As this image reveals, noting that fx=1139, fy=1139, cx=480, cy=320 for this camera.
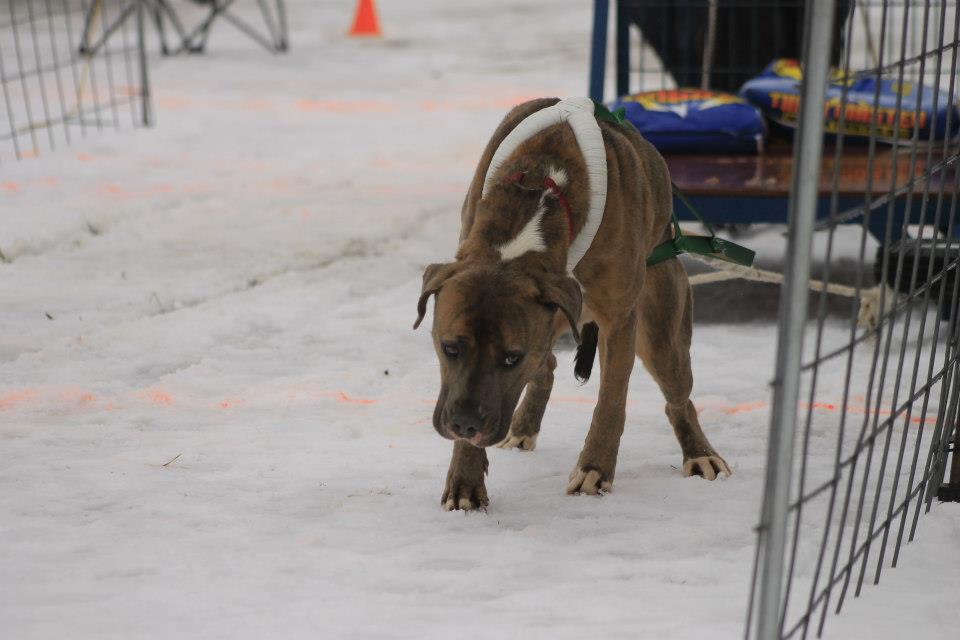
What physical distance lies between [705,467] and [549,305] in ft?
3.19

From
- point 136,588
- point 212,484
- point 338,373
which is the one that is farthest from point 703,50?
point 136,588

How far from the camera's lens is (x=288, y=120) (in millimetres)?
10227

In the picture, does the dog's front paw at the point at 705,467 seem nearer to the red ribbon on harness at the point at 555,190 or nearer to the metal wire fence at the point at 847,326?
the metal wire fence at the point at 847,326

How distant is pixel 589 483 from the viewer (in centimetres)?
332

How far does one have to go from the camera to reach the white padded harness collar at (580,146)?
2.99m

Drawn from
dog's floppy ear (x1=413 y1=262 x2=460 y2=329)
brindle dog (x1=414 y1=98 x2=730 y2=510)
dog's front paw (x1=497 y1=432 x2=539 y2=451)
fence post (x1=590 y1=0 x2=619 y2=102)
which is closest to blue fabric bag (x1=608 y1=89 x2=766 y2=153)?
fence post (x1=590 y1=0 x2=619 y2=102)

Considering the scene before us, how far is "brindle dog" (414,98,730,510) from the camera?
279 centimetres

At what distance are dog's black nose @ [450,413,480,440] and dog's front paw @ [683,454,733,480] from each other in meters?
1.03

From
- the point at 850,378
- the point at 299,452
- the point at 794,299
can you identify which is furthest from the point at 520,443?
the point at 794,299

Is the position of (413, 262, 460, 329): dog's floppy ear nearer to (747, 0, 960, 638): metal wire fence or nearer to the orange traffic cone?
(747, 0, 960, 638): metal wire fence

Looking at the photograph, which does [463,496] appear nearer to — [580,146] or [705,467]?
[705,467]

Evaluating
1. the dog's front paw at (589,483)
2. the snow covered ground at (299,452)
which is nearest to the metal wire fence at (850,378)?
the snow covered ground at (299,452)

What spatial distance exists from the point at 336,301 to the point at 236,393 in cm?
139

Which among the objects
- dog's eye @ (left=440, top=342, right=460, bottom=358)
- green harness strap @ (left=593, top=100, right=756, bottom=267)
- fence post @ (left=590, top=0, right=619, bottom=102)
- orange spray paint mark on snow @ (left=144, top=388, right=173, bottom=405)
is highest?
fence post @ (left=590, top=0, right=619, bottom=102)
